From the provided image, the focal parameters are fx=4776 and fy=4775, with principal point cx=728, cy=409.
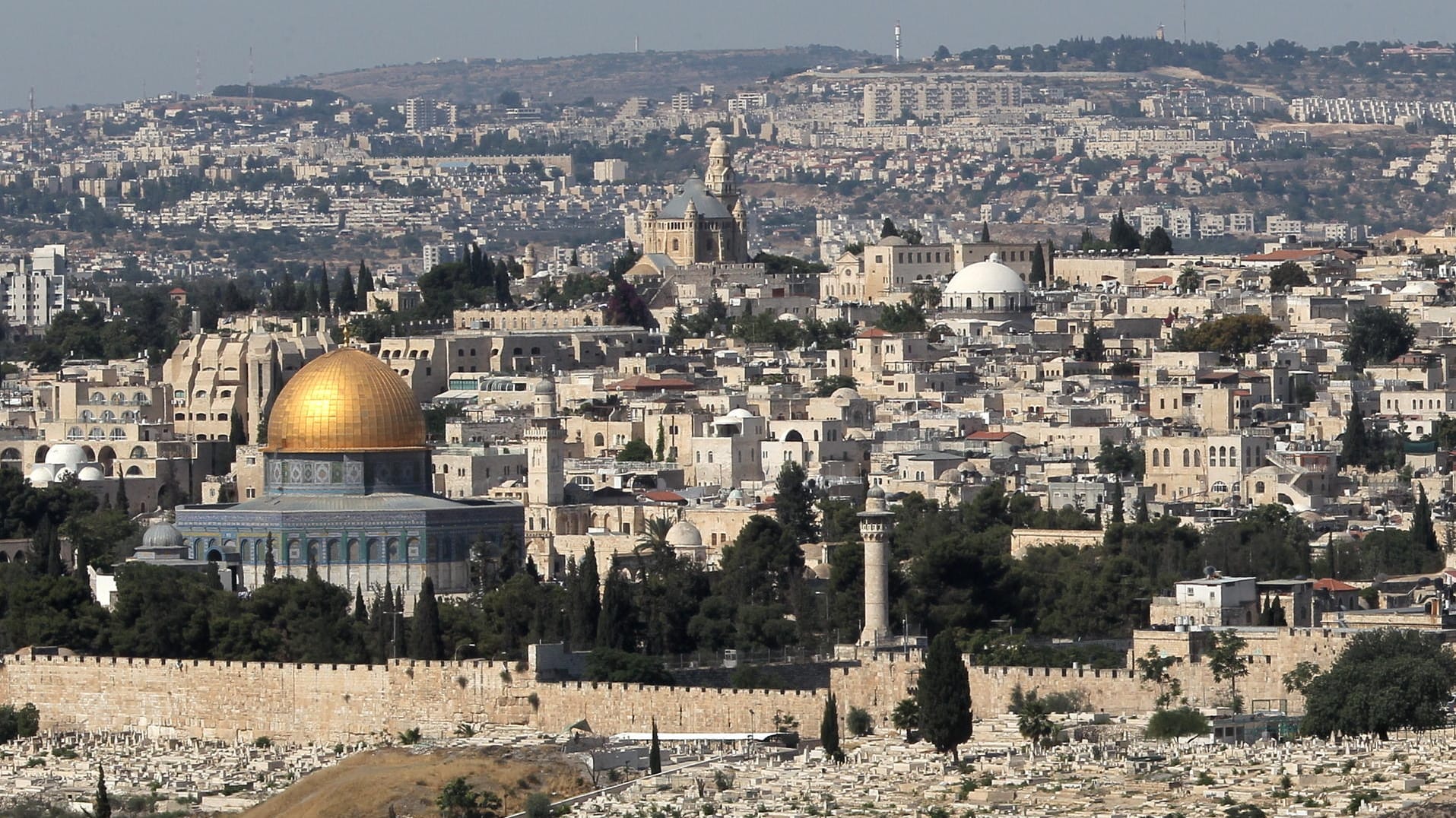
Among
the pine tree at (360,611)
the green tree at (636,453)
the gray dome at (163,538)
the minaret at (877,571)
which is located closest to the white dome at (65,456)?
the green tree at (636,453)

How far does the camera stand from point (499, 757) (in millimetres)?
44469

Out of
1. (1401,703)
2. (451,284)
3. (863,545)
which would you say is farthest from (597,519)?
(451,284)

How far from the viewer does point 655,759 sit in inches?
1704

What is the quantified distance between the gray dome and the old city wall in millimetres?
8400

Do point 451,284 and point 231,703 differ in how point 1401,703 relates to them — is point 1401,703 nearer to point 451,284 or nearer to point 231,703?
point 231,703

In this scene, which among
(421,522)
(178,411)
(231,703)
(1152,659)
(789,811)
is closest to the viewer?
(789,811)

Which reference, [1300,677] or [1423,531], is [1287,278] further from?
[1300,677]

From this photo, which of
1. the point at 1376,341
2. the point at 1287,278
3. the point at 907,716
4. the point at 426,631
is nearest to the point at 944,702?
the point at 907,716

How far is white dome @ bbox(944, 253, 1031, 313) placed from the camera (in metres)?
96.5

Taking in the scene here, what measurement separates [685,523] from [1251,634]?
16456 millimetres

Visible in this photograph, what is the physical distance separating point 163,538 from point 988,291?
38.0 m

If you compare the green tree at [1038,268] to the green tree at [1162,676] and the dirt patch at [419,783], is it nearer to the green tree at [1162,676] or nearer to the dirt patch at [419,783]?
the green tree at [1162,676]

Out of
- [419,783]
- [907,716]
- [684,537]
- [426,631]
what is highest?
[684,537]

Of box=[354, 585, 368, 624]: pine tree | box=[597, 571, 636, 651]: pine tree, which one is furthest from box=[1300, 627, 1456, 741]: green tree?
box=[354, 585, 368, 624]: pine tree
